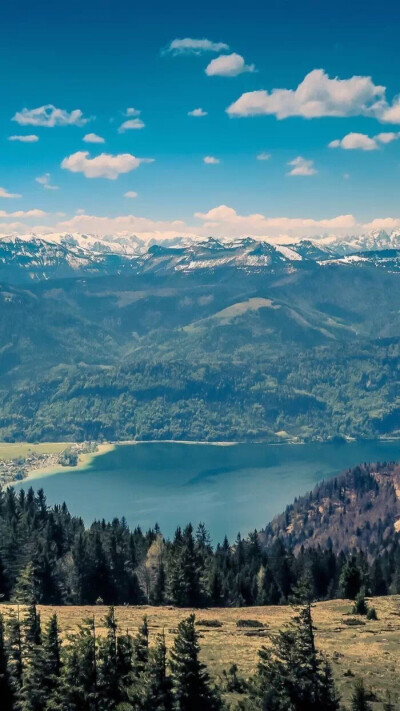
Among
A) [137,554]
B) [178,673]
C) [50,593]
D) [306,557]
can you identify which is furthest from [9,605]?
[306,557]

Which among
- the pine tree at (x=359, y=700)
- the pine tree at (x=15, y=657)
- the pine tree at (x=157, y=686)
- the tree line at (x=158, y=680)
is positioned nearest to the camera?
the pine tree at (x=359, y=700)

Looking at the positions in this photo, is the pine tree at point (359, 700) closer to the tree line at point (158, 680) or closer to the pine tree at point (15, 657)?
the tree line at point (158, 680)

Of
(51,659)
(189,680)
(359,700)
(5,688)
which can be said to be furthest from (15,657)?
(359,700)

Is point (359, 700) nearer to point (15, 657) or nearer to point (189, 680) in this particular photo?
point (189, 680)

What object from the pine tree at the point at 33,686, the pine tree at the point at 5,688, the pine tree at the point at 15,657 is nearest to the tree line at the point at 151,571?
the pine tree at the point at 15,657

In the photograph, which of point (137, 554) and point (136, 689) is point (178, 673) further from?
point (137, 554)

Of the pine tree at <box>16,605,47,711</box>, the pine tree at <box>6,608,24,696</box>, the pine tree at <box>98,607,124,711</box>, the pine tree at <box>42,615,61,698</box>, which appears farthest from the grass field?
the pine tree at <box>6,608,24,696</box>

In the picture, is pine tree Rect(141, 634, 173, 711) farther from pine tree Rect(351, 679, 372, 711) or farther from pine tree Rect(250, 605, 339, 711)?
pine tree Rect(351, 679, 372, 711)
